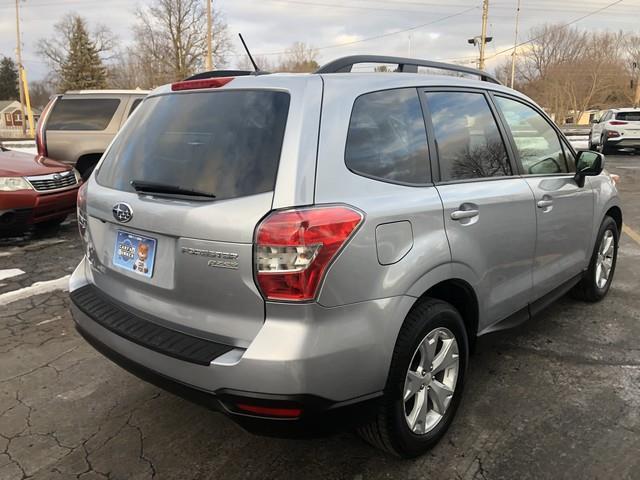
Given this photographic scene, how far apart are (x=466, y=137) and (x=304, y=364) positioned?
1.63m

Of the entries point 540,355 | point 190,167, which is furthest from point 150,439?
point 540,355

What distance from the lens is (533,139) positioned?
141 inches

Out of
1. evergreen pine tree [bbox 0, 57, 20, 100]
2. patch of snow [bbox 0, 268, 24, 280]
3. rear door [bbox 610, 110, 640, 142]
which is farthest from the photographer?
evergreen pine tree [bbox 0, 57, 20, 100]

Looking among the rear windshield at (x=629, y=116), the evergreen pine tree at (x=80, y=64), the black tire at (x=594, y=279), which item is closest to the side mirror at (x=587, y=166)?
the black tire at (x=594, y=279)

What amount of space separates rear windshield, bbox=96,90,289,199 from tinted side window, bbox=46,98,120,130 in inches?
255

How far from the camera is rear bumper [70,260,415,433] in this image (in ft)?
6.34

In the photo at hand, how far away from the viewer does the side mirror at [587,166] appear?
3.76 m

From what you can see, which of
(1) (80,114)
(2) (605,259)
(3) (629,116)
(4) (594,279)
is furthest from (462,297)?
(3) (629,116)

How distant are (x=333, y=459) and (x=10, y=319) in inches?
120

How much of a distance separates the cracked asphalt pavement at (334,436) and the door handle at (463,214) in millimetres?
845

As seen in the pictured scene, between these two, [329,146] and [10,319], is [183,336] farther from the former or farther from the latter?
[10,319]

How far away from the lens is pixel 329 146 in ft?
6.93

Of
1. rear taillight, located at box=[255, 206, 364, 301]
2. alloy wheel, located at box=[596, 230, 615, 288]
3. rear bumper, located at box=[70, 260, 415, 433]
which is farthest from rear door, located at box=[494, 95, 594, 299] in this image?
rear taillight, located at box=[255, 206, 364, 301]

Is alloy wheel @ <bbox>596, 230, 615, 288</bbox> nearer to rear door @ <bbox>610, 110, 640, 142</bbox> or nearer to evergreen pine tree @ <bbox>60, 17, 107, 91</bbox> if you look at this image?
rear door @ <bbox>610, 110, 640, 142</bbox>
